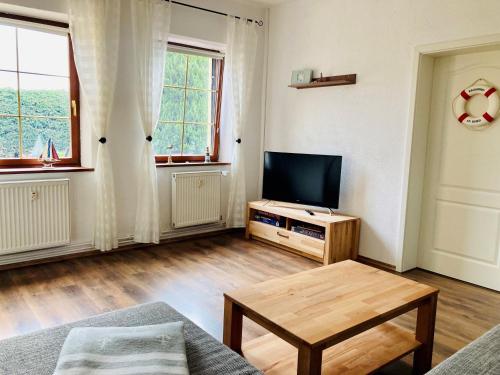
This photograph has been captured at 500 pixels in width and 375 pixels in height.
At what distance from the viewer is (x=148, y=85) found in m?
3.85

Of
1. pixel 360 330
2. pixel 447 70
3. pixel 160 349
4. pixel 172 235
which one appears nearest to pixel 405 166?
pixel 447 70

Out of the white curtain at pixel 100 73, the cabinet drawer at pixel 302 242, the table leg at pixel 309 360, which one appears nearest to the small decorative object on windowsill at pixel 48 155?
the white curtain at pixel 100 73

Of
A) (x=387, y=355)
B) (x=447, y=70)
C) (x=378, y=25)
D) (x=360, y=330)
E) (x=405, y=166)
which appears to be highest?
(x=378, y=25)

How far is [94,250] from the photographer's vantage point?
382 cm

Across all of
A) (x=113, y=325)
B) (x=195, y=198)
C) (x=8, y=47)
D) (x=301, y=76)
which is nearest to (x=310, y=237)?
(x=195, y=198)

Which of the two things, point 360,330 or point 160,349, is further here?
point 360,330

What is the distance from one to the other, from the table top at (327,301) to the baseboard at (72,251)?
2.32 m

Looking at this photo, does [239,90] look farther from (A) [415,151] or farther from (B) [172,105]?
(A) [415,151]

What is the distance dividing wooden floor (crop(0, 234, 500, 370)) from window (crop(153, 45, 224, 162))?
114cm

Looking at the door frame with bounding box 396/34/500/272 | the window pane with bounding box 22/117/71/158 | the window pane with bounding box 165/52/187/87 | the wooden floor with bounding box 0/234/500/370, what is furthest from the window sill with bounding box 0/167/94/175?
the door frame with bounding box 396/34/500/272

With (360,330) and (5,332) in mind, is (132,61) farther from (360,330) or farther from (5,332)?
(360,330)

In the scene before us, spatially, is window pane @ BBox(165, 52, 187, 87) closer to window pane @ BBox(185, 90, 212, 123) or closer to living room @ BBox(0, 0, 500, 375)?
living room @ BBox(0, 0, 500, 375)

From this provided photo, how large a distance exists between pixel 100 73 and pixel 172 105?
973 mm

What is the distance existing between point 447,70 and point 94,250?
3.57 metres
